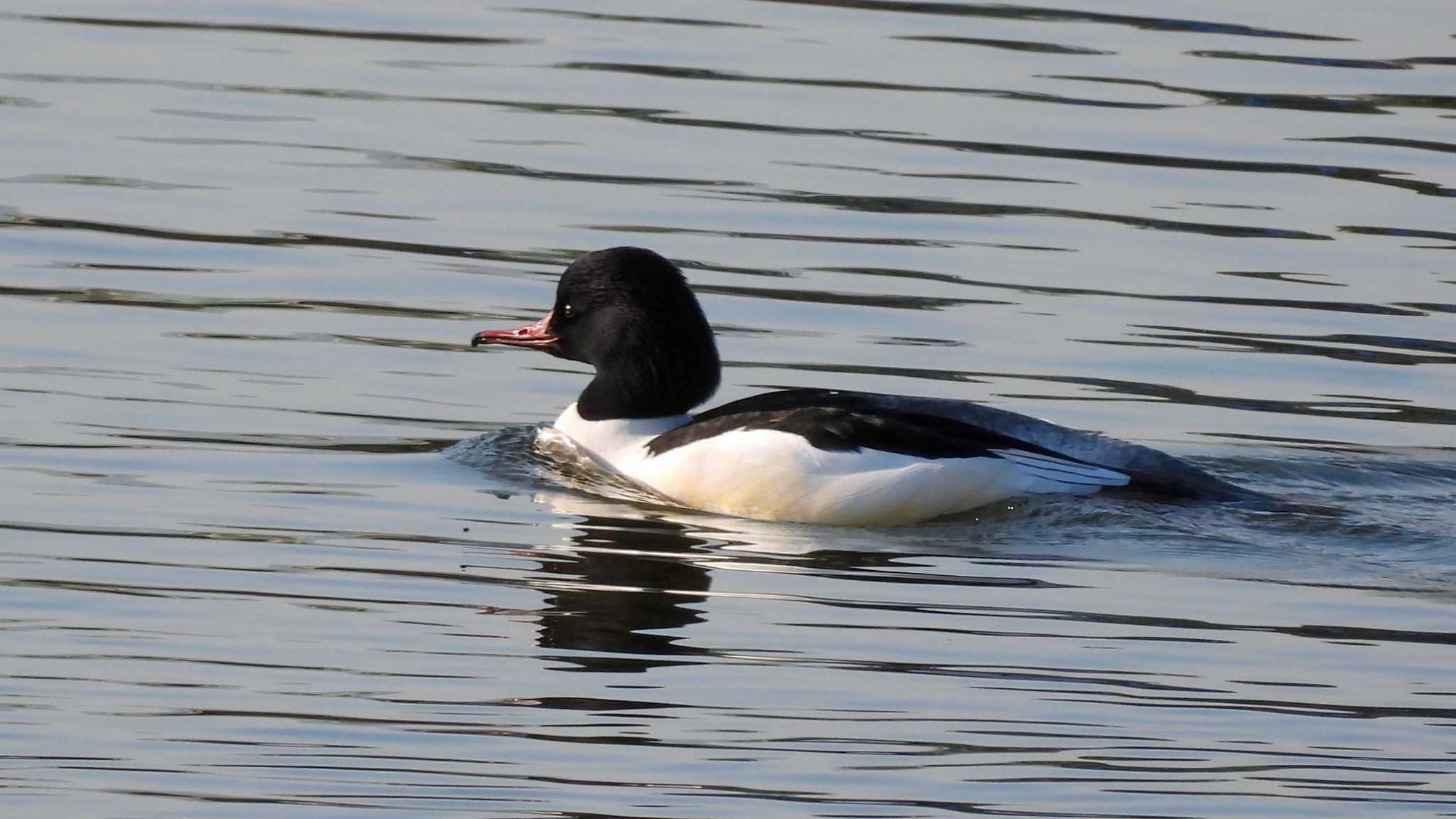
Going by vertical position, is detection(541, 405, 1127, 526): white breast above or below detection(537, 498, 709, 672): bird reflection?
above

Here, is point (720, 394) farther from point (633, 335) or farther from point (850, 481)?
point (850, 481)

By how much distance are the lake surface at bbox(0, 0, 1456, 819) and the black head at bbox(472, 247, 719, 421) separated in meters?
0.49

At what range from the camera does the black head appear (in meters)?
10.2

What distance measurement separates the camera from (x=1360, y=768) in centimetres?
644

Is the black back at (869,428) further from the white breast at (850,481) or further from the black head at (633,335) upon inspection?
the black head at (633,335)

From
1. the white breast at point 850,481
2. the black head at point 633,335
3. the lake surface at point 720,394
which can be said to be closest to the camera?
the lake surface at point 720,394

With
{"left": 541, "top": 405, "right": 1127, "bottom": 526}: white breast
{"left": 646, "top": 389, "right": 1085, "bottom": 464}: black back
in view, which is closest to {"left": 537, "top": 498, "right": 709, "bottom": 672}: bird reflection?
{"left": 541, "top": 405, "right": 1127, "bottom": 526}: white breast

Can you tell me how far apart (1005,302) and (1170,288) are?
91 centimetres

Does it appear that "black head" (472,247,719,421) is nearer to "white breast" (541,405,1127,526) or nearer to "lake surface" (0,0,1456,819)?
"lake surface" (0,0,1456,819)

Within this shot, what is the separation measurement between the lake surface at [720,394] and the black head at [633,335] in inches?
19.2

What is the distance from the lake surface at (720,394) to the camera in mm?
6496

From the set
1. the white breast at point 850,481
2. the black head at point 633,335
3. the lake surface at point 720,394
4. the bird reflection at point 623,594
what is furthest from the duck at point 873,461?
the bird reflection at point 623,594

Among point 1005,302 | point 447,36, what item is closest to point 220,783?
point 1005,302

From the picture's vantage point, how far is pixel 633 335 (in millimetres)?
10344
